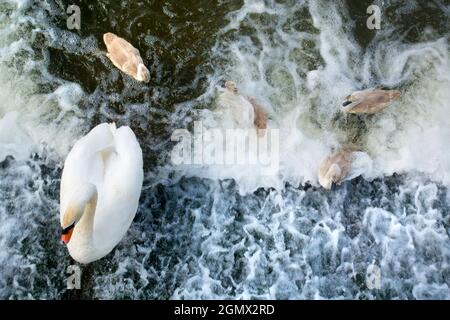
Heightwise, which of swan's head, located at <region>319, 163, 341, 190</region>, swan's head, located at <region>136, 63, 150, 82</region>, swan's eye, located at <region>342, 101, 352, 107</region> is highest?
swan's head, located at <region>136, 63, 150, 82</region>

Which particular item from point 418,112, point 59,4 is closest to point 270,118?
point 418,112

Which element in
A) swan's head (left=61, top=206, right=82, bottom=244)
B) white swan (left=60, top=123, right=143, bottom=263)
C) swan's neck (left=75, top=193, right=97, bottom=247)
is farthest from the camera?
white swan (left=60, top=123, right=143, bottom=263)

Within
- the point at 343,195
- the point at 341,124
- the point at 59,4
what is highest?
the point at 59,4

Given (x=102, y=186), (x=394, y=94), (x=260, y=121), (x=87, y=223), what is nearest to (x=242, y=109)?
(x=260, y=121)

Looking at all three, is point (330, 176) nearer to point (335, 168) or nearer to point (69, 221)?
point (335, 168)

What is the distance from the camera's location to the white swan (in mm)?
6930

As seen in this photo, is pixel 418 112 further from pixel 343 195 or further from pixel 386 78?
pixel 343 195

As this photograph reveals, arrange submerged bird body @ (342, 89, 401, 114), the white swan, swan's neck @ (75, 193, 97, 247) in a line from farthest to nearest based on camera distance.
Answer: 1. submerged bird body @ (342, 89, 401, 114)
2. the white swan
3. swan's neck @ (75, 193, 97, 247)

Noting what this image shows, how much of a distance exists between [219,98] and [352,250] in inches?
100

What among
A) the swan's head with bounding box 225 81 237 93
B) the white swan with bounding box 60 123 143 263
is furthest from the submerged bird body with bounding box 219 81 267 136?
the white swan with bounding box 60 123 143 263

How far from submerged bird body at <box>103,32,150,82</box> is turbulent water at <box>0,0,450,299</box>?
258 millimetres

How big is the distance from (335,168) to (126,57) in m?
2.94

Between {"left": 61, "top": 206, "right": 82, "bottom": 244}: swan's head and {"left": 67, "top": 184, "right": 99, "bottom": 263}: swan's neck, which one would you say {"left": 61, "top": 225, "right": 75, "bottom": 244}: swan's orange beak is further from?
{"left": 67, "top": 184, "right": 99, "bottom": 263}: swan's neck

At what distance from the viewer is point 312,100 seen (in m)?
8.44
